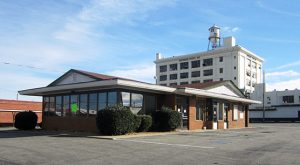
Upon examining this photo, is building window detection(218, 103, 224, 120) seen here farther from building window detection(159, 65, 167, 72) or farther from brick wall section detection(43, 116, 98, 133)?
building window detection(159, 65, 167, 72)

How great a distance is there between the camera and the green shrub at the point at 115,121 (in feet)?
72.9

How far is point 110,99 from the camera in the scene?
83.6ft

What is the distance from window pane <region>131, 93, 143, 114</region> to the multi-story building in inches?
2328

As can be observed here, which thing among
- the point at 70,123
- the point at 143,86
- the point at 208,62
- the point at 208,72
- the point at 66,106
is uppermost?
the point at 208,62

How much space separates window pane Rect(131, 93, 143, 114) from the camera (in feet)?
85.8

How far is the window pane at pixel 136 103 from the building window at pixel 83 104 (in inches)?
134

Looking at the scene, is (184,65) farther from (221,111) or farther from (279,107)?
(221,111)

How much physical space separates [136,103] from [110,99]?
6.73ft

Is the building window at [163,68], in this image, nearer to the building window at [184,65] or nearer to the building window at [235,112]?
the building window at [184,65]

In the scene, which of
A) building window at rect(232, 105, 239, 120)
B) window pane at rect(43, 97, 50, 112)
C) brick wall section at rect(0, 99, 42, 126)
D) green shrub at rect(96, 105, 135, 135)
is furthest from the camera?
brick wall section at rect(0, 99, 42, 126)

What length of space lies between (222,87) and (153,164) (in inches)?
1060

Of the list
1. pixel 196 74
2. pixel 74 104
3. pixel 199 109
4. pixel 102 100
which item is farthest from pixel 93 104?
pixel 196 74

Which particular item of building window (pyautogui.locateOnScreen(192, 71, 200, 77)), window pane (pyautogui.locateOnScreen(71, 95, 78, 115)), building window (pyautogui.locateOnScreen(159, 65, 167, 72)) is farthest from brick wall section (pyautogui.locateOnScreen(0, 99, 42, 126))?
building window (pyautogui.locateOnScreen(159, 65, 167, 72))

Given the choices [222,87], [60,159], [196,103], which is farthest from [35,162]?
[222,87]
